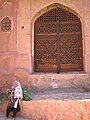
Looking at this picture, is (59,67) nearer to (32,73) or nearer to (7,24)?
(32,73)

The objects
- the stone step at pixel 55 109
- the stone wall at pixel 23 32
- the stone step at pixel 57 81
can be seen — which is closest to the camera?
the stone step at pixel 55 109

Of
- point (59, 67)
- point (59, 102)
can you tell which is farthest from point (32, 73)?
point (59, 102)

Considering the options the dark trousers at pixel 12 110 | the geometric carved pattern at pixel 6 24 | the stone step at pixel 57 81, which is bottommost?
the dark trousers at pixel 12 110

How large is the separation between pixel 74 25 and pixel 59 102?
10.6 ft

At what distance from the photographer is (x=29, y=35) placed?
6895 mm

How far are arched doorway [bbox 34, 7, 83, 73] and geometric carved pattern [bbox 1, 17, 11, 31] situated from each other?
3.11ft

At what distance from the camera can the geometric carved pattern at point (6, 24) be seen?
23.0 feet

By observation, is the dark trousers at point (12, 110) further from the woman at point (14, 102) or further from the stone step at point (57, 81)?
the stone step at point (57, 81)

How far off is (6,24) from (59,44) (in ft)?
6.66

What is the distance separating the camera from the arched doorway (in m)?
7.02

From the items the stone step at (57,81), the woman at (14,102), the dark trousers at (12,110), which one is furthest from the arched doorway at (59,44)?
the dark trousers at (12,110)

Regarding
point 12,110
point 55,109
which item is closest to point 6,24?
point 12,110

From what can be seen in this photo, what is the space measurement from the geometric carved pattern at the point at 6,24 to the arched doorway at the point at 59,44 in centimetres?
95

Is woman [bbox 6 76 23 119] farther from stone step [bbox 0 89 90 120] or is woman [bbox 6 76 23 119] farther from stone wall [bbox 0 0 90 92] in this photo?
stone wall [bbox 0 0 90 92]
